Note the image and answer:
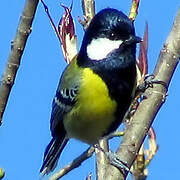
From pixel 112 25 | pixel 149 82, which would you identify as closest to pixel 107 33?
pixel 112 25

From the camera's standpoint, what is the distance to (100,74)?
6.43 ft

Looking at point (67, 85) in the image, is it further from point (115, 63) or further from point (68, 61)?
point (115, 63)

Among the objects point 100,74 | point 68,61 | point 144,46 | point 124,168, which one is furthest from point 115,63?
point 124,168

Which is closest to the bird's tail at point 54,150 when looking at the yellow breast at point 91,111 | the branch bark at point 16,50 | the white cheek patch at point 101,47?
the yellow breast at point 91,111

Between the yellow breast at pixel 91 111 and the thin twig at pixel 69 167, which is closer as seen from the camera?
the thin twig at pixel 69 167

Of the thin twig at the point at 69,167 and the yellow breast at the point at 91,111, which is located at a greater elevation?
the yellow breast at the point at 91,111

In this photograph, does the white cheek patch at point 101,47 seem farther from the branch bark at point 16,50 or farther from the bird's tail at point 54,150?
the branch bark at point 16,50

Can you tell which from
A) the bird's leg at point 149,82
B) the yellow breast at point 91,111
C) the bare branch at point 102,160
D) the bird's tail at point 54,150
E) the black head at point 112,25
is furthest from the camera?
the bird's tail at point 54,150

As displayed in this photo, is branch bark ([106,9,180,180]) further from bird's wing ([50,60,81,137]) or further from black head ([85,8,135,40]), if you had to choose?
bird's wing ([50,60,81,137])

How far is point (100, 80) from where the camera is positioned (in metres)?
1.94

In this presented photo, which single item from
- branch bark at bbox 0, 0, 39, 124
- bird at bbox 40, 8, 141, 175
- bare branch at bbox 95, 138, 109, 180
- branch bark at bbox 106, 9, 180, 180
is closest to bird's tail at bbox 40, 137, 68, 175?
bird at bbox 40, 8, 141, 175

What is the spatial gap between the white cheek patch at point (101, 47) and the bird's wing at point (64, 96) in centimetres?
11

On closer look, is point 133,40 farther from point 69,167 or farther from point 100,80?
point 69,167

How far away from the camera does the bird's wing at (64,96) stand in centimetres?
204
